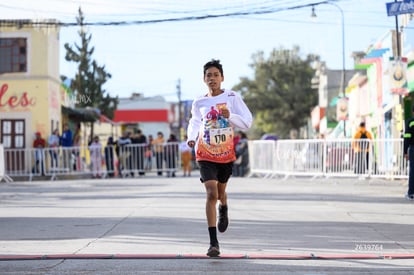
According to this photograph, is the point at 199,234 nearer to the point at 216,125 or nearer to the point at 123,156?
the point at 216,125

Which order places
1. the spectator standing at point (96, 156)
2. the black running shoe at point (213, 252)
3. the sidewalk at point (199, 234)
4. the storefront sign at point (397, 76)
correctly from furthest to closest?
the spectator standing at point (96, 156) < the storefront sign at point (397, 76) < the black running shoe at point (213, 252) < the sidewalk at point (199, 234)

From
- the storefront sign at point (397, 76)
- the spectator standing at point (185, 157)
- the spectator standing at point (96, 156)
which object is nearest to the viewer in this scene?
the storefront sign at point (397, 76)

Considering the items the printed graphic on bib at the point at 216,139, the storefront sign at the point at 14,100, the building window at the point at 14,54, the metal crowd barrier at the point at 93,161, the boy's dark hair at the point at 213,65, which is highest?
the building window at the point at 14,54

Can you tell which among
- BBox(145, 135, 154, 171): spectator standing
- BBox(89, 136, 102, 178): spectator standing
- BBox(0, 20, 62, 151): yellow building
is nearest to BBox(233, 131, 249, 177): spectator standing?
BBox(145, 135, 154, 171): spectator standing

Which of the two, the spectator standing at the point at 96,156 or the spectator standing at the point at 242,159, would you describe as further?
the spectator standing at the point at 242,159

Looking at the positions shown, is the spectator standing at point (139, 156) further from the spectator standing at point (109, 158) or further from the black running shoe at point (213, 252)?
the black running shoe at point (213, 252)

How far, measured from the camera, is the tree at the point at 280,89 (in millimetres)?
84062

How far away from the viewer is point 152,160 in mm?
31312

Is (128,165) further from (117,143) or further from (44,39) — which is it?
(44,39)

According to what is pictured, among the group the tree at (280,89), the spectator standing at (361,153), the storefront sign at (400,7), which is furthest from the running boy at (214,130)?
the tree at (280,89)

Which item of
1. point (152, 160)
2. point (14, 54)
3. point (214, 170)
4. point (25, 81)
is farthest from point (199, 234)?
point (14, 54)

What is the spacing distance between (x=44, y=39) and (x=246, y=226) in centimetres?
2512

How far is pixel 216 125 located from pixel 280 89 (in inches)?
3031

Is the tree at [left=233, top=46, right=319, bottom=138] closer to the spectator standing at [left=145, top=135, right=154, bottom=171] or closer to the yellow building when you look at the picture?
the yellow building
